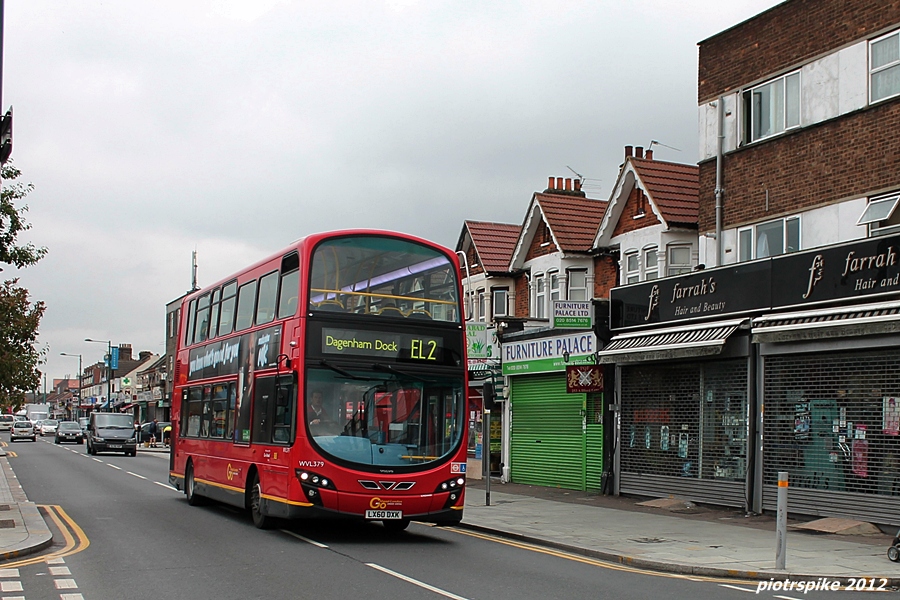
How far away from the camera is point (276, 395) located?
49.8 ft

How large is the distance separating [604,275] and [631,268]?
2650 millimetres

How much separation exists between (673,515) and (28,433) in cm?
6356

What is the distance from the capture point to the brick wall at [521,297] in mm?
34406

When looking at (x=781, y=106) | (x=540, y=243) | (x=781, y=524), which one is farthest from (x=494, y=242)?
(x=781, y=524)

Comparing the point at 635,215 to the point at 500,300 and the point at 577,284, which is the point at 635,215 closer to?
the point at 577,284

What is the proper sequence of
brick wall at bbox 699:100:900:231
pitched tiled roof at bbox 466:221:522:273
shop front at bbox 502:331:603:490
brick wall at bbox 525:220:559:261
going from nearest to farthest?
1. brick wall at bbox 699:100:900:231
2. shop front at bbox 502:331:603:490
3. brick wall at bbox 525:220:559:261
4. pitched tiled roof at bbox 466:221:522:273

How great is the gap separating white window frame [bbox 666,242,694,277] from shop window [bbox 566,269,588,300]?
5.24m

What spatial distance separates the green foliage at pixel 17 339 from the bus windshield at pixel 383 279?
24.6 m

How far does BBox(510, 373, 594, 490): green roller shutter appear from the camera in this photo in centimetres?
2553

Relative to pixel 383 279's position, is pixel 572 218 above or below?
above

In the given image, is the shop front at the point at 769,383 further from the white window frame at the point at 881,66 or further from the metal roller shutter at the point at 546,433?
the white window frame at the point at 881,66

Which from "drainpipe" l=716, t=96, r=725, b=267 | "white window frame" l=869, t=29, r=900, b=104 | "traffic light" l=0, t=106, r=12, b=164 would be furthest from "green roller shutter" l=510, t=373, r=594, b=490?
"traffic light" l=0, t=106, r=12, b=164

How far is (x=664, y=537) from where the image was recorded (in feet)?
51.6

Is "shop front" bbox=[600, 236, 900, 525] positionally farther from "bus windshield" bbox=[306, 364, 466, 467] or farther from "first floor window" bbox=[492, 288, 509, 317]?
"first floor window" bbox=[492, 288, 509, 317]
